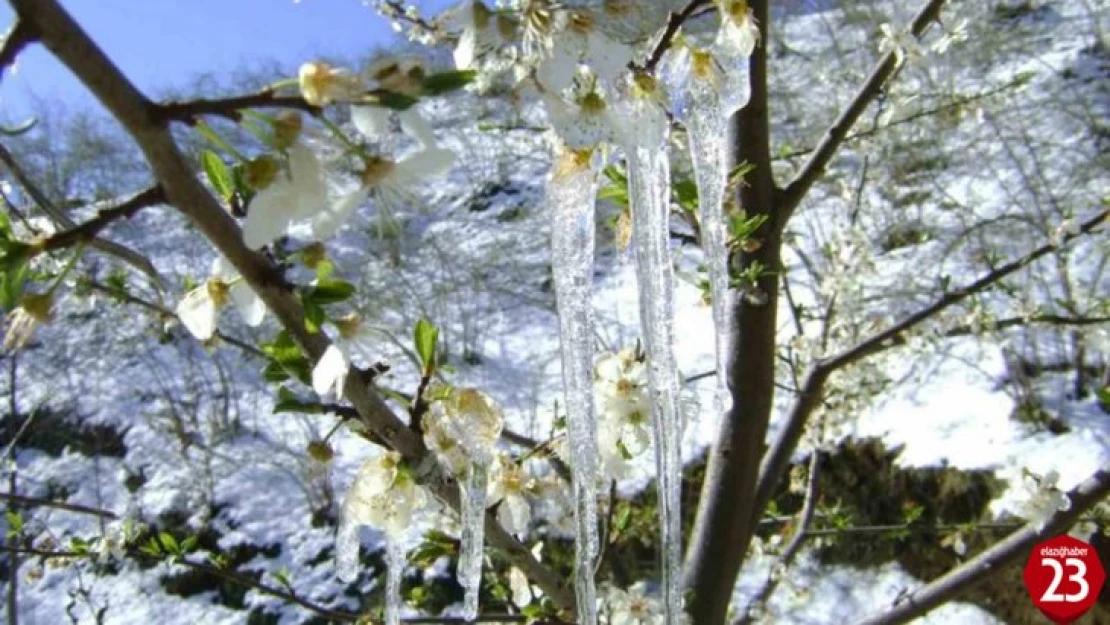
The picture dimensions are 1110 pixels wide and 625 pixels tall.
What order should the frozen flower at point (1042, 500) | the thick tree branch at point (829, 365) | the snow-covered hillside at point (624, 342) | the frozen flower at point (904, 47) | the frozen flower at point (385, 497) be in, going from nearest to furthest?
the frozen flower at point (385, 497)
the frozen flower at point (904, 47)
the thick tree branch at point (829, 365)
the frozen flower at point (1042, 500)
the snow-covered hillside at point (624, 342)

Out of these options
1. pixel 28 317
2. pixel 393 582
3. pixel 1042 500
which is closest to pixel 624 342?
pixel 1042 500

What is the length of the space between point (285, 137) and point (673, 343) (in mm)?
351

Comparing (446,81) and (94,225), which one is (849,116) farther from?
(94,225)

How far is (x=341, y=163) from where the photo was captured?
1.75 ft

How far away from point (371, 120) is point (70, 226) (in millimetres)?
217

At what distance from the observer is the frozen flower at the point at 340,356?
56 centimetres

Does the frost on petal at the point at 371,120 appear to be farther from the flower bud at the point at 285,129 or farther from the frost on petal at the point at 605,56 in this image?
the frost on petal at the point at 605,56

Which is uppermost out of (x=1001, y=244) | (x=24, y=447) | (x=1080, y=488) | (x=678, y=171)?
(x=678, y=171)

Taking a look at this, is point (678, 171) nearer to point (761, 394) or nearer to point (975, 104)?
point (975, 104)

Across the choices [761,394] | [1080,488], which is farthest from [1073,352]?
[761,394]

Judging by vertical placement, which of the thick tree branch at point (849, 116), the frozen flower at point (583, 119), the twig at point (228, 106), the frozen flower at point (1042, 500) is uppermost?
the thick tree branch at point (849, 116)

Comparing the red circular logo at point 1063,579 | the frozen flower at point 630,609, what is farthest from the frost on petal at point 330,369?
the red circular logo at point 1063,579

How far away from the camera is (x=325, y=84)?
0.41 m

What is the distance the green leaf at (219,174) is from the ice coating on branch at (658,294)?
0.86ft
